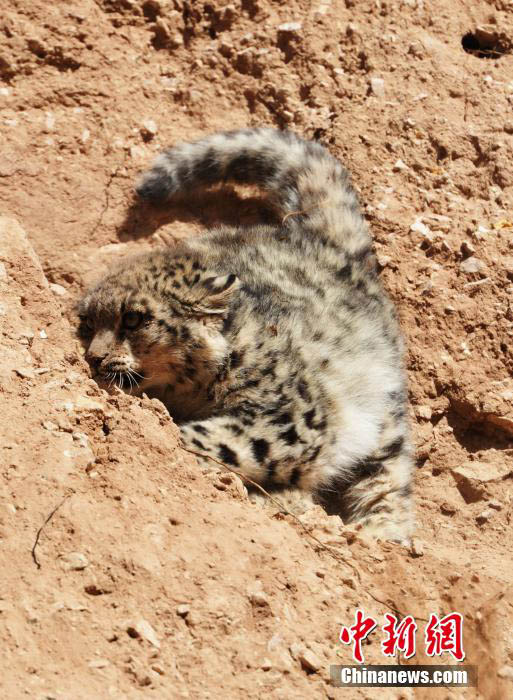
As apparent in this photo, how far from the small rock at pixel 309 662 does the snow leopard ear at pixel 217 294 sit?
2.21 metres

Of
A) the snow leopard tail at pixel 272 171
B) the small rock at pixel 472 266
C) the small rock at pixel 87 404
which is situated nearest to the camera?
the small rock at pixel 87 404

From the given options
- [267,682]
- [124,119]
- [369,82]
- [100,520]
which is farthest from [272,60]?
[267,682]

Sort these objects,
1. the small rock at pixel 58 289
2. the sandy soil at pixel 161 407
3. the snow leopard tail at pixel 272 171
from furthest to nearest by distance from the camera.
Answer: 1. the snow leopard tail at pixel 272 171
2. the small rock at pixel 58 289
3. the sandy soil at pixel 161 407

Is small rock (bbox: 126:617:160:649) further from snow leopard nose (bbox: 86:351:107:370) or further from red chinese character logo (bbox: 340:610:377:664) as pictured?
snow leopard nose (bbox: 86:351:107:370)

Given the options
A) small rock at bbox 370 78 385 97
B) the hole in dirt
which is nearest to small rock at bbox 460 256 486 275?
small rock at bbox 370 78 385 97

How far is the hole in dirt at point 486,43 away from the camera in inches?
287

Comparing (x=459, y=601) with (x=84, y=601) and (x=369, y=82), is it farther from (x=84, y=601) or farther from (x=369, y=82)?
(x=369, y=82)

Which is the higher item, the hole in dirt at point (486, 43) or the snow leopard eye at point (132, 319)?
the hole in dirt at point (486, 43)

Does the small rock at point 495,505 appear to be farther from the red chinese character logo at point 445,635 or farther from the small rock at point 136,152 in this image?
the small rock at point 136,152

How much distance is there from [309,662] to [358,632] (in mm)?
398

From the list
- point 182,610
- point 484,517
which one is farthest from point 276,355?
point 182,610

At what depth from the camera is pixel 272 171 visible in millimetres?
6711

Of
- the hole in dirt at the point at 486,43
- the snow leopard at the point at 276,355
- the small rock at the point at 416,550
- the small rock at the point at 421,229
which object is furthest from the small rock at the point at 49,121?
the small rock at the point at 416,550

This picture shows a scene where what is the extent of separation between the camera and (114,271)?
19.5ft
